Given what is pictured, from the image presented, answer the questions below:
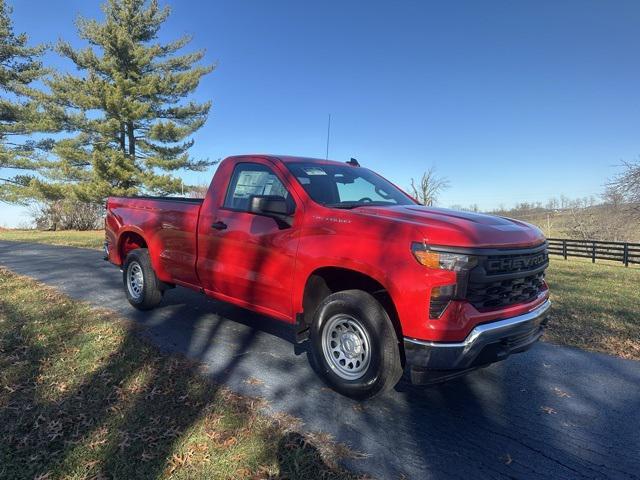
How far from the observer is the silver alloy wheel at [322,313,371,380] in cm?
321

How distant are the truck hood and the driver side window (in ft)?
3.27

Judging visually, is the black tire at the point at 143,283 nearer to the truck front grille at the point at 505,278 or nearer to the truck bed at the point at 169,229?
the truck bed at the point at 169,229

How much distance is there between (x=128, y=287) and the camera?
5.68 m

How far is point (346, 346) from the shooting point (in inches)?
132

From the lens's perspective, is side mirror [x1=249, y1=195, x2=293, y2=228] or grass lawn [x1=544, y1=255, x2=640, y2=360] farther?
grass lawn [x1=544, y1=255, x2=640, y2=360]

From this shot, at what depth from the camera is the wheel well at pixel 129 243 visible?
5.79m

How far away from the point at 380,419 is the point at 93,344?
9.65ft

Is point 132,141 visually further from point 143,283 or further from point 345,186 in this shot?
point 345,186

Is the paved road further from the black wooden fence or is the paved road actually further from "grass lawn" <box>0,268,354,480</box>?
the black wooden fence

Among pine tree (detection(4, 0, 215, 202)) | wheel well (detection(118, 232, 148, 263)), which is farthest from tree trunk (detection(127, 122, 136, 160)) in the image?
wheel well (detection(118, 232, 148, 263))

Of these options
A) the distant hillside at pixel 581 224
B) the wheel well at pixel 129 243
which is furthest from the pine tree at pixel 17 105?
the distant hillside at pixel 581 224

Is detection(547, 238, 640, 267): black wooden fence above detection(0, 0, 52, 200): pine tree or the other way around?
the other way around

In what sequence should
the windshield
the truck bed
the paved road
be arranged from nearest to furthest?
the paved road, the windshield, the truck bed

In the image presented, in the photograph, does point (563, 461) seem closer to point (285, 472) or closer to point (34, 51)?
point (285, 472)
